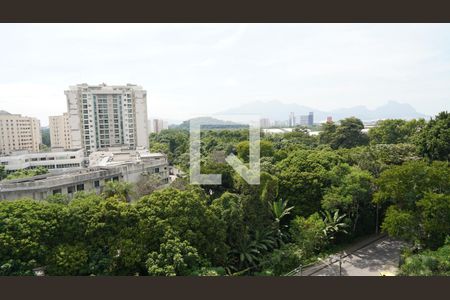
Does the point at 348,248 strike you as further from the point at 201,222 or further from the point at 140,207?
the point at 140,207

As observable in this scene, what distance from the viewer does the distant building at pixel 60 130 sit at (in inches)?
1898

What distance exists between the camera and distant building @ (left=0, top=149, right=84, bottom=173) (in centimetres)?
2886

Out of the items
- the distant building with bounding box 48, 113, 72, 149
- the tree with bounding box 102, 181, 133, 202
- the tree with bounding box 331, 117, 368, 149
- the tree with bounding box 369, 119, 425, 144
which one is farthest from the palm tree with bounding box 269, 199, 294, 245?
the distant building with bounding box 48, 113, 72, 149

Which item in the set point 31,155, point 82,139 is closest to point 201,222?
point 31,155

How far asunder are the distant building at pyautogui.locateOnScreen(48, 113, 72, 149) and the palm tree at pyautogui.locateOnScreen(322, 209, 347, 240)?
46.8 m

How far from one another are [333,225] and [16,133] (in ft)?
155

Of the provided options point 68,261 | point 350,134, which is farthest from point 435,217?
point 350,134

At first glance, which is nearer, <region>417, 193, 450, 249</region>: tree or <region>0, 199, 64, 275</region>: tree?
<region>0, 199, 64, 275</region>: tree

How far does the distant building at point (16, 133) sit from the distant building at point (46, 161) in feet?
47.3

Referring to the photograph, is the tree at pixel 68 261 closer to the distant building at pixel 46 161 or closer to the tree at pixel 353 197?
the tree at pixel 353 197

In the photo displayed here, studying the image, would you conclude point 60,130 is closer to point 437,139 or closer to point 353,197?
point 353,197

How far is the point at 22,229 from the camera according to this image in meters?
7.46

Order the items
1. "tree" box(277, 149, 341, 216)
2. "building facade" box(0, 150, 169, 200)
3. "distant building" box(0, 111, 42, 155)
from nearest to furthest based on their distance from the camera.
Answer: "tree" box(277, 149, 341, 216) → "building facade" box(0, 150, 169, 200) → "distant building" box(0, 111, 42, 155)

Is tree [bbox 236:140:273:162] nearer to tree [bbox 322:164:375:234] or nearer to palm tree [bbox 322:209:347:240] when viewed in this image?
tree [bbox 322:164:375:234]
